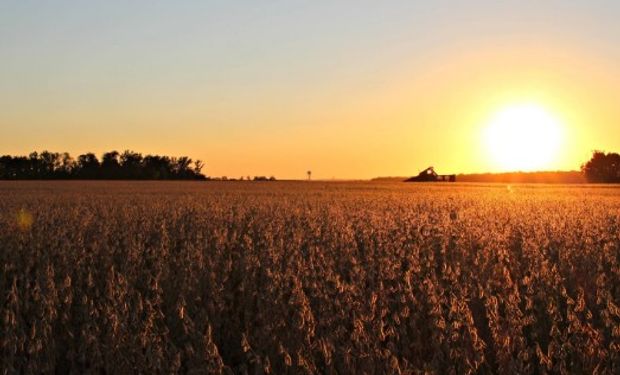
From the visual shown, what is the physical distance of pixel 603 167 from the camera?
75438 mm

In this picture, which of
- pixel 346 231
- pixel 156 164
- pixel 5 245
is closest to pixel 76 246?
pixel 5 245

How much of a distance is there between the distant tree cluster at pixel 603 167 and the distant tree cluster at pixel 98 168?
45885mm

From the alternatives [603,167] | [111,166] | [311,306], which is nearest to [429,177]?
[603,167]

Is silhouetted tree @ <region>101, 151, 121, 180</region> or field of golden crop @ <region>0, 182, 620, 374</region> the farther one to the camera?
silhouetted tree @ <region>101, 151, 121, 180</region>

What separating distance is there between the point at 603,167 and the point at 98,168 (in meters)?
58.4

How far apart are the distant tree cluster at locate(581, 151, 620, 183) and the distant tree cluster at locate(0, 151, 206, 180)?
45.9 metres

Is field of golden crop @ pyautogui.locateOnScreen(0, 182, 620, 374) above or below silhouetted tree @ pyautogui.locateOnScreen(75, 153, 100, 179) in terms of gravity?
below

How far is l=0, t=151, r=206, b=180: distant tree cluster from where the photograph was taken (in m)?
71.4

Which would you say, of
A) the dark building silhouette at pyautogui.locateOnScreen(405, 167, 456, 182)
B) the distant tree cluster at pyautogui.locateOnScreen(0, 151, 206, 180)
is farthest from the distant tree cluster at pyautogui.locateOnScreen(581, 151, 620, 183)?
the distant tree cluster at pyautogui.locateOnScreen(0, 151, 206, 180)

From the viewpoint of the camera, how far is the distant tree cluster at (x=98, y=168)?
71.4 m

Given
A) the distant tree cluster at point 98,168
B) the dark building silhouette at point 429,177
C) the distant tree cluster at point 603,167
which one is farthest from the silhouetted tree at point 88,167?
the distant tree cluster at point 603,167

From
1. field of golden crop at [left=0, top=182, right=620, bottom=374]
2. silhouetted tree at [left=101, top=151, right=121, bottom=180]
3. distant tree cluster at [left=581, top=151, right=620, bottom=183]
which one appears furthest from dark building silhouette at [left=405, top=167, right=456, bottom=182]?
field of golden crop at [left=0, top=182, right=620, bottom=374]

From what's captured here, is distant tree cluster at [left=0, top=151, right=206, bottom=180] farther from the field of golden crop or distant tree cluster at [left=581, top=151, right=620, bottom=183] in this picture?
the field of golden crop

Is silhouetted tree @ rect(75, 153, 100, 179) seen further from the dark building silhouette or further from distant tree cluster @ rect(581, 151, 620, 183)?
distant tree cluster @ rect(581, 151, 620, 183)
